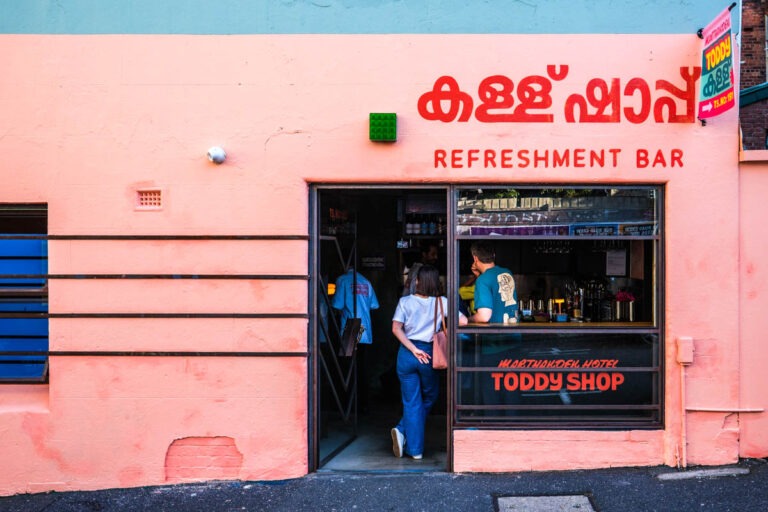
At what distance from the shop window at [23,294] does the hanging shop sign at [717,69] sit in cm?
581

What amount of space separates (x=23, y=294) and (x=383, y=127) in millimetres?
3536

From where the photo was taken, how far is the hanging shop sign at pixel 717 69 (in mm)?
4973

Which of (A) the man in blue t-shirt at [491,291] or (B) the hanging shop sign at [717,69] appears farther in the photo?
(A) the man in blue t-shirt at [491,291]

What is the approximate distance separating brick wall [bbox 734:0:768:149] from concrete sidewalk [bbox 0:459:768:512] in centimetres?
916

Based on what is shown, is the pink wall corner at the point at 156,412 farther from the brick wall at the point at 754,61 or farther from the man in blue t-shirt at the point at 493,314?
the brick wall at the point at 754,61

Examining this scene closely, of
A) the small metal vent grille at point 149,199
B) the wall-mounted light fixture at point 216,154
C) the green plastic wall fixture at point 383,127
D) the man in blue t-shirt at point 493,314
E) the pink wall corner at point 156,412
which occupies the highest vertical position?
the green plastic wall fixture at point 383,127

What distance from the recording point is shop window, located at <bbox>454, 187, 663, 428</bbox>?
557 centimetres

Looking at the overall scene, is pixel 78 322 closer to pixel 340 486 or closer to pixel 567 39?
pixel 340 486

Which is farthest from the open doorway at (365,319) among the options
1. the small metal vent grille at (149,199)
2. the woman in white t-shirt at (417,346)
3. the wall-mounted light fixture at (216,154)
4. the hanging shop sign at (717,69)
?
the hanging shop sign at (717,69)

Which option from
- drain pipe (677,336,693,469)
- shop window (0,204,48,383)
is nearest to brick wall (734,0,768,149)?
drain pipe (677,336,693,469)

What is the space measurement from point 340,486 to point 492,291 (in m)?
2.19

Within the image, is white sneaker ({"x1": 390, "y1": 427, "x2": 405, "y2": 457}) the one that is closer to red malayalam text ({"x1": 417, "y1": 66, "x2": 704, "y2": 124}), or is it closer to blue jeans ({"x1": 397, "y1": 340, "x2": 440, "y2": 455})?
blue jeans ({"x1": 397, "y1": 340, "x2": 440, "y2": 455})

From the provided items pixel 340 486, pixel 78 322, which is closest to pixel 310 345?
pixel 340 486

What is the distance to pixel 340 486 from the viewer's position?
17.5ft
